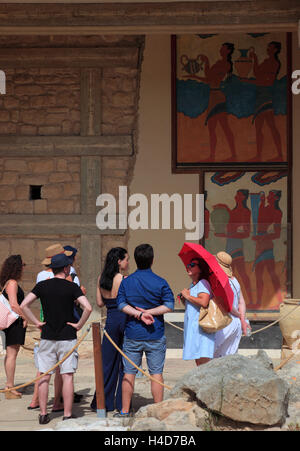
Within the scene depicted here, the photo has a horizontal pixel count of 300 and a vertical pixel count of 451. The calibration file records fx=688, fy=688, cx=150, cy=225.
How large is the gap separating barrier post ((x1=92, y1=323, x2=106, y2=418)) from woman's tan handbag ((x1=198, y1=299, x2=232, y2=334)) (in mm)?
908

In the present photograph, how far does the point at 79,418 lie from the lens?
5.67 m

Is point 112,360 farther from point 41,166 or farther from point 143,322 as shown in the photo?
point 41,166

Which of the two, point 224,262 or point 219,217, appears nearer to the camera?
point 224,262

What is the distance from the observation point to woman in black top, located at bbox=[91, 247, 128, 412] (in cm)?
614

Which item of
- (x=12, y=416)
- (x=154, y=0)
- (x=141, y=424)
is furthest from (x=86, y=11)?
(x=141, y=424)

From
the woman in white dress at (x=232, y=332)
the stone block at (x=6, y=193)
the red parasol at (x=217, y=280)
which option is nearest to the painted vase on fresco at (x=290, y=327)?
the woman in white dress at (x=232, y=332)

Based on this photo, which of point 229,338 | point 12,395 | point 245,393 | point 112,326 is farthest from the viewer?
point 12,395

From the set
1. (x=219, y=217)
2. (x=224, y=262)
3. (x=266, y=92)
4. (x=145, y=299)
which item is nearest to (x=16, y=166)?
(x=219, y=217)

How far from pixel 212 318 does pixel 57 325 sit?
1.33 m

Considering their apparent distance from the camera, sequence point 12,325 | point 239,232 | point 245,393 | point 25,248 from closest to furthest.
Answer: point 245,393 < point 12,325 < point 239,232 < point 25,248

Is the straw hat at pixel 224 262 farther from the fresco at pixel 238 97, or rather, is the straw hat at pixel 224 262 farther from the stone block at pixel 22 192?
the stone block at pixel 22 192

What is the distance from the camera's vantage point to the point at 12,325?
22.3ft

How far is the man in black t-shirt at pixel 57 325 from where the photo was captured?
18.8 feet

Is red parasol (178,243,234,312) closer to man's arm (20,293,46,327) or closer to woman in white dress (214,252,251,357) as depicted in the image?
woman in white dress (214,252,251,357)
